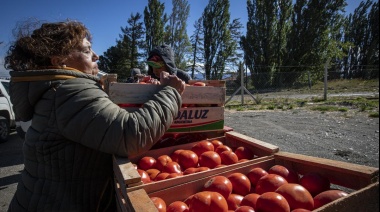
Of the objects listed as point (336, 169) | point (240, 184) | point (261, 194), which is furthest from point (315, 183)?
point (240, 184)

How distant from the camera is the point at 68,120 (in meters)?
1.13

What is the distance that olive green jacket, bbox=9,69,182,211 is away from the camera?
113 cm

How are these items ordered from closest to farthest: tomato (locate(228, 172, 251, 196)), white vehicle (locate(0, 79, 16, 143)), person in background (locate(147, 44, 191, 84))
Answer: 1. tomato (locate(228, 172, 251, 196))
2. person in background (locate(147, 44, 191, 84))
3. white vehicle (locate(0, 79, 16, 143))

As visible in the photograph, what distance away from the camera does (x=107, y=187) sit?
4.93 ft

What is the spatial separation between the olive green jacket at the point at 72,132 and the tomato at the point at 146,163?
0.41 meters

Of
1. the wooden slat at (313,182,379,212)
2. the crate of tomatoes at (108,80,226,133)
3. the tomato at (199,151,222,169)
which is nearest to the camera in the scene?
the wooden slat at (313,182,379,212)

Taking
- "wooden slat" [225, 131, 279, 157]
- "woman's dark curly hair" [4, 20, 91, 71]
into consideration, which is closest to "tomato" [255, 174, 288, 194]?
"wooden slat" [225, 131, 279, 157]

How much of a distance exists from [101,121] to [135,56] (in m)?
31.7

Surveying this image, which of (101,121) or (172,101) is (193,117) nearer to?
(172,101)

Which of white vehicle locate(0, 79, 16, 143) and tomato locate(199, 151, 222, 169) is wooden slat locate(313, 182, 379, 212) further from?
white vehicle locate(0, 79, 16, 143)

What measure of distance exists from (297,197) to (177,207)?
590 mm

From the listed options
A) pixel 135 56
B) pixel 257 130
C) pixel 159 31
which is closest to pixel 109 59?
pixel 135 56

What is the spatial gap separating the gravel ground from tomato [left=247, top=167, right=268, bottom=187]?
2.06 metres

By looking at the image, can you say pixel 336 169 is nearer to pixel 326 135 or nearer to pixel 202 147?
pixel 202 147
